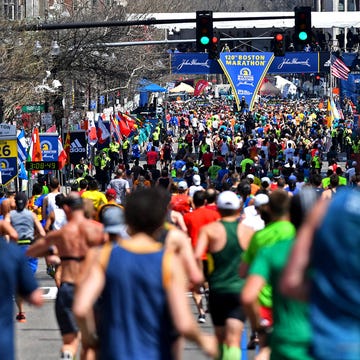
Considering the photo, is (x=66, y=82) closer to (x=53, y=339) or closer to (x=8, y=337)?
(x=53, y=339)

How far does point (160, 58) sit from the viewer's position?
2916 inches

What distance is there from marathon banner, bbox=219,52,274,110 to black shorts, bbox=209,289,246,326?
120ft

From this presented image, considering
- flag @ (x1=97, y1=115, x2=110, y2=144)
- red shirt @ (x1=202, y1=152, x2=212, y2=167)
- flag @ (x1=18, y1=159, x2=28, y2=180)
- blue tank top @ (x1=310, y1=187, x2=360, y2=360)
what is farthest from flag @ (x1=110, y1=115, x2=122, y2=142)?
blue tank top @ (x1=310, y1=187, x2=360, y2=360)

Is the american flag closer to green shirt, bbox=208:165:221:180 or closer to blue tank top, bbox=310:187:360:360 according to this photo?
green shirt, bbox=208:165:221:180

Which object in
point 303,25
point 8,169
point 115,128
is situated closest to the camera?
point 8,169

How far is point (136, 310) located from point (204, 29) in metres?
21.6

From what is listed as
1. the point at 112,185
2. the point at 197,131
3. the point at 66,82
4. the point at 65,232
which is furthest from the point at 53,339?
the point at 197,131

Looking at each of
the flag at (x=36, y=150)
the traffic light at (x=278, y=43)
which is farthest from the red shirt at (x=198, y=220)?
the traffic light at (x=278, y=43)

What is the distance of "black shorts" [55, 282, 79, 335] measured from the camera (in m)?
10.8

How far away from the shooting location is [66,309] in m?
10.9

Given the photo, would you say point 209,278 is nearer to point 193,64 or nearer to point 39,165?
point 39,165

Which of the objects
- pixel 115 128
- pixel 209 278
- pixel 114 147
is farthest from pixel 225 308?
pixel 115 128

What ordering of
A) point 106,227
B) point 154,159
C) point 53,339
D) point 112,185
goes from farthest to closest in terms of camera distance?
point 154,159
point 112,185
point 53,339
point 106,227

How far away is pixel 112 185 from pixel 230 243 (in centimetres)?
1528
